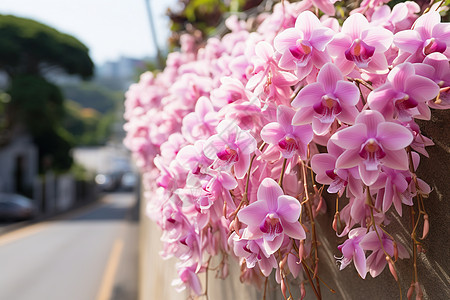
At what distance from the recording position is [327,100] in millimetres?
761

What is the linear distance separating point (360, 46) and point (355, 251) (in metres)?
0.36

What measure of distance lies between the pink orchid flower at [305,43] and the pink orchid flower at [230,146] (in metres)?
0.15

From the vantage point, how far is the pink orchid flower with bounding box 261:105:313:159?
822mm

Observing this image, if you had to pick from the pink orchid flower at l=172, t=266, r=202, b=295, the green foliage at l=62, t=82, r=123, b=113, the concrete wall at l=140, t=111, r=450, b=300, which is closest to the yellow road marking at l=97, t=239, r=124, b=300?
the pink orchid flower at l=172, t=266, r=202, b=295

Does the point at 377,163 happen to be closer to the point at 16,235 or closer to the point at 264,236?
the point at 264,236

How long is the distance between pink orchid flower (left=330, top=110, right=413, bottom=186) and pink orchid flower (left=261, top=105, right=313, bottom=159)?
0.38 feet

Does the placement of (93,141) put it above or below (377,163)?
above

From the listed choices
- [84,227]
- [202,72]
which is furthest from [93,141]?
[202,72]

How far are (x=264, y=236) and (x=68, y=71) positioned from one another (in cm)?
3841

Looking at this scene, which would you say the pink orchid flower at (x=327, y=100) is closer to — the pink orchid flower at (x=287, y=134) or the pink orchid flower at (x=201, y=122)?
the pink orchid flower at (x=287, y=134)

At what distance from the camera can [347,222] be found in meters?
0.93

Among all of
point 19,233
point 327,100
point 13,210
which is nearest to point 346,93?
point 327,100

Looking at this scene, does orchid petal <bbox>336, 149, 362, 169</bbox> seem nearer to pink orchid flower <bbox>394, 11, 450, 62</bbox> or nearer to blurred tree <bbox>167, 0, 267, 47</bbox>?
pink orchid flower <bbox>394, 11, 450, 62</bbox>

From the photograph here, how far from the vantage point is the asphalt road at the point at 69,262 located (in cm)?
969
